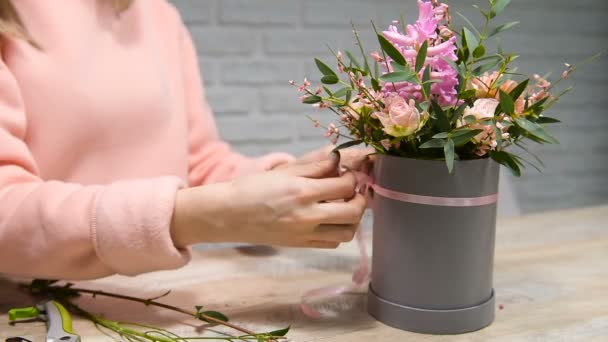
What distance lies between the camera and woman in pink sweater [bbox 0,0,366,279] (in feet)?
2.31

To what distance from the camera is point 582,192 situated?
2334 millimetres

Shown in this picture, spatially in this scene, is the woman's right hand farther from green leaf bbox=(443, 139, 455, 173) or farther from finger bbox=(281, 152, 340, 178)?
green leaf bbox=(443, 139, 455, 173)

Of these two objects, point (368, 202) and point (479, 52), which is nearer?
point (479, 52)

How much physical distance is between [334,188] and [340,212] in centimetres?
3

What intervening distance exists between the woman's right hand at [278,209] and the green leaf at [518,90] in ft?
0.61

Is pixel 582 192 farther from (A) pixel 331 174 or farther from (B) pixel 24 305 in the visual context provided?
(B) pixel 24 305

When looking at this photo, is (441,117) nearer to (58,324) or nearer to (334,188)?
(334,188)

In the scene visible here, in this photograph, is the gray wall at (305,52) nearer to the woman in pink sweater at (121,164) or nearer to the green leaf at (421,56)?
the woman in pink sweater at (121,164)

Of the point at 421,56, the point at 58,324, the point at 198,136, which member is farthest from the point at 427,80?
the point at 198,136

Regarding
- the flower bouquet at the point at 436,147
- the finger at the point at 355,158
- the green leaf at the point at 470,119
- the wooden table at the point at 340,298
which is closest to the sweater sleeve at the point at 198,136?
the wooden table at the point at 340,298

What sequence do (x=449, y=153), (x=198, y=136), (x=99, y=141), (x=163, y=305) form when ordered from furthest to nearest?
(x=198, y=136) < (x=99, y=141) < (x=163, y=305) < (x=449, y=153)

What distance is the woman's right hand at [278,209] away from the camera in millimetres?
685

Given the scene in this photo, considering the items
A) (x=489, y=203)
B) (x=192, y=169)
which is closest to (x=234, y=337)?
(x=489, y=203)

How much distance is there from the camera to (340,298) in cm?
82
